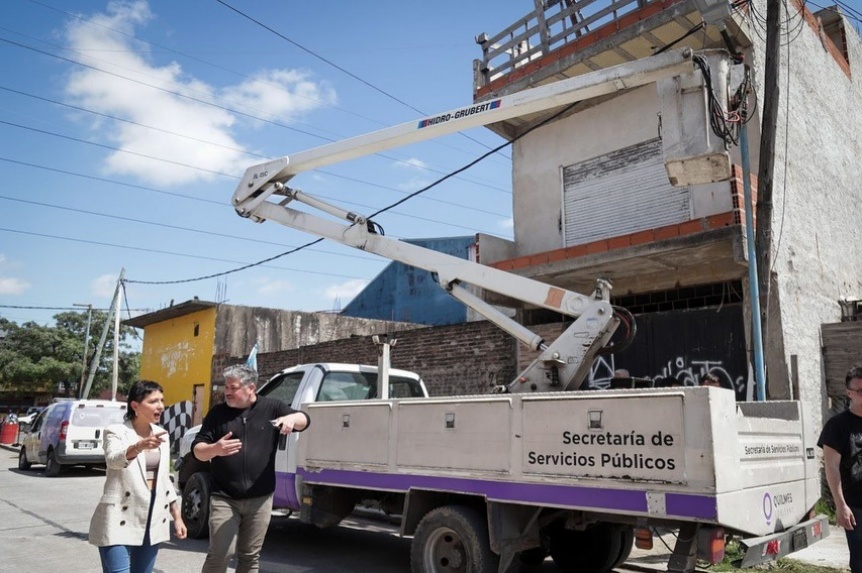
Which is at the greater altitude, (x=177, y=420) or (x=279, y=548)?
(x=177, y=420)

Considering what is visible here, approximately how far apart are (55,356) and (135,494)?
4357cm

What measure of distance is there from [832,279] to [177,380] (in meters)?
20.3

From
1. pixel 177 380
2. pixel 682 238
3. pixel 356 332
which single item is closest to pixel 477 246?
pixel 682 238

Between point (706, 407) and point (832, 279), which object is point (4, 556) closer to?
point (706, 407)

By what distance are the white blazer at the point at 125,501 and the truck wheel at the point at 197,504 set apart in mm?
3819

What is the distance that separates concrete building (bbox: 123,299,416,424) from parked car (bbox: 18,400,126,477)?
5.89 m

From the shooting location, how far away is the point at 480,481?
16.6 feet

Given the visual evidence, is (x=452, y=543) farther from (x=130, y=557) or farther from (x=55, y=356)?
(x=55, y=356)

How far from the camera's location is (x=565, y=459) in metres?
4.63

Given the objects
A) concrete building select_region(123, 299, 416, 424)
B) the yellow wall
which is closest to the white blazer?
concrete building select_region(123, 299, 416, 424)

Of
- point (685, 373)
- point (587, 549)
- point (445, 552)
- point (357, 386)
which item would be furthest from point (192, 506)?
point (685, 373)

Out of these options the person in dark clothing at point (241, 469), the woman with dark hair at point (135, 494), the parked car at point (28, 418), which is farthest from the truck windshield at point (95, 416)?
the woman with dark hair at point (135, 494)

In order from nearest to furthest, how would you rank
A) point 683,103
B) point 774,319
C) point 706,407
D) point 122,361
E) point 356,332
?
1. point 706,407
2. point 683,103
3. point 774,319
4. point 356,332
5. point 122,361

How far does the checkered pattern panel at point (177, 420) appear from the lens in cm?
1583
